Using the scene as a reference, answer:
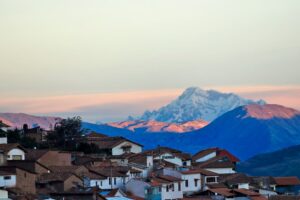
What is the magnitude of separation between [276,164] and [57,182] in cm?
8222

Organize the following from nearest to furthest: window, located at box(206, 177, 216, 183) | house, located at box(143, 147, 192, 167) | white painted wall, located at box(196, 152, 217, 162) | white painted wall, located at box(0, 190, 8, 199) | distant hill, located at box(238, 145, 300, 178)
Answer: white painted wall, located at box(0, 190, 8, 199) → window, located at box(206, 177, 216, 183) → house, located at box(143, 147, 192, 167) → white painted wall, located at box(196, 152, 217, 162) → distant hill, located at box(238, 145, 300, 178)

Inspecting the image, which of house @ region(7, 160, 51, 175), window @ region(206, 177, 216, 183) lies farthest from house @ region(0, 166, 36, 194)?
window @ region(206, 177, 216, 183)

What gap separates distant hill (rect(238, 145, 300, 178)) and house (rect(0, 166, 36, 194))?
229ft

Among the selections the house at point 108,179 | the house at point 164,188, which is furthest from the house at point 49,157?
the house at point 164,188

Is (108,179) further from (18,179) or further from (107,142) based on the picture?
(107,142)

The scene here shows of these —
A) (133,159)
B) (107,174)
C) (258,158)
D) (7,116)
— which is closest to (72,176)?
(107,174)

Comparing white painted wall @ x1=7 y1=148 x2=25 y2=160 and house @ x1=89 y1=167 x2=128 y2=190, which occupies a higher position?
white painted wall @ x1=7 y1=148 x2=25 y2=160

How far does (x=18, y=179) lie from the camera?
5134cm

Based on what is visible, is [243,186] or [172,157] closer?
[243,186]

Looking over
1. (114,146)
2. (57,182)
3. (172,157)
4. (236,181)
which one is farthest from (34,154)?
(236,181)

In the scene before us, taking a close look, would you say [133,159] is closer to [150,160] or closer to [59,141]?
[150,160]

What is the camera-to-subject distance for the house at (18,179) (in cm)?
5038

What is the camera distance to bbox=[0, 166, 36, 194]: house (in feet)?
165

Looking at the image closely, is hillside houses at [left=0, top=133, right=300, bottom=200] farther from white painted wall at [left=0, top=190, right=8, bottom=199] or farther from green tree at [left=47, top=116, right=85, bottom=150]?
green tree at [left=47, top=116, right=85, bottom=150]
